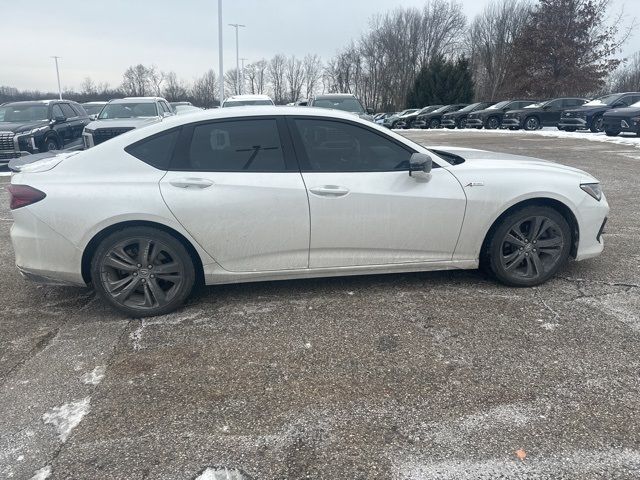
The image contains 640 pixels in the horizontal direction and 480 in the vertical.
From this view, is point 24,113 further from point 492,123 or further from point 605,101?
point 492,123

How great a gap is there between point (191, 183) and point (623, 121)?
19.3 m

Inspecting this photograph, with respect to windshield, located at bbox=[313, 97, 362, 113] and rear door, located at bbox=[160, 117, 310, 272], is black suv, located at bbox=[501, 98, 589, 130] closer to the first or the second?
windshield, located at bbox=[313, 97, 362, 113]

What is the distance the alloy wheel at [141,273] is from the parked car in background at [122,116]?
8308 millimetres

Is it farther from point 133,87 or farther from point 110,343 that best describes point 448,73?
point 133,87

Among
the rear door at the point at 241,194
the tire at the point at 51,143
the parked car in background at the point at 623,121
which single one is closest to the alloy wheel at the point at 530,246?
the rear door at the point at 241,194

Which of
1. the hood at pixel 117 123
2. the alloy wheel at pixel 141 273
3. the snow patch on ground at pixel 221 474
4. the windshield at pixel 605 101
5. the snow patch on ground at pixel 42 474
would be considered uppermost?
the windshield at pixel 605 101

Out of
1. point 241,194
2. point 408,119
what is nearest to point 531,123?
point 408,119

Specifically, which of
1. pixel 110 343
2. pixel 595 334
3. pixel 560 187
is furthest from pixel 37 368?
pixel 560 187

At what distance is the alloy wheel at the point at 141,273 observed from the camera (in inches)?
137

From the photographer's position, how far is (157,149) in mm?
3586

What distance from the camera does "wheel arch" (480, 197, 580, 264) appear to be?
388 cm

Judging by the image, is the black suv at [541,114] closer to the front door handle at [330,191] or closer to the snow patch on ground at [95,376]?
the front door handle at [330,191]

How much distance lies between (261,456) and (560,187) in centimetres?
319

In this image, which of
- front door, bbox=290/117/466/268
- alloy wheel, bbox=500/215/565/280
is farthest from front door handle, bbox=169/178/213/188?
alloy wheel, bbox=500/215/565/280
